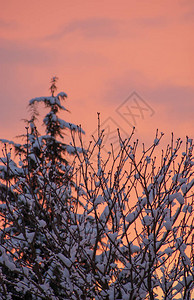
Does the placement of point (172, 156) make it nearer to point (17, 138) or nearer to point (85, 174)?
point (85, 174)

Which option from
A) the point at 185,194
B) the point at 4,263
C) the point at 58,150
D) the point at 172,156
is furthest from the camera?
the point at 58,150

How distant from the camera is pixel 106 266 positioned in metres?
5.13

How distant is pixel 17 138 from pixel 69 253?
11373mm

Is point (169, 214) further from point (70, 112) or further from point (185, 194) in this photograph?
point (70, 112)

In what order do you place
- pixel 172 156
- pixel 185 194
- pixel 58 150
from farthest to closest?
1. pixel 58 150
2. pixel 172 156
3. pixel 185 194

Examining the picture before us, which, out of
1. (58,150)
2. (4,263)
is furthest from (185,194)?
(58,150)

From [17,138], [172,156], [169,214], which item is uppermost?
[17,138]

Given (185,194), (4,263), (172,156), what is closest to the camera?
(4,263)

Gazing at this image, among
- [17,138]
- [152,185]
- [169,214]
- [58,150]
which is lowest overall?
[169,214]

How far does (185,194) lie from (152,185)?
1.72ft

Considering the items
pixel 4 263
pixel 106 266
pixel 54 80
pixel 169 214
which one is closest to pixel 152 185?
pixel 169 214

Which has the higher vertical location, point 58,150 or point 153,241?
point 58,150

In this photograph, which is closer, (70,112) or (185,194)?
(185,194)

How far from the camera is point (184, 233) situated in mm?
5348
